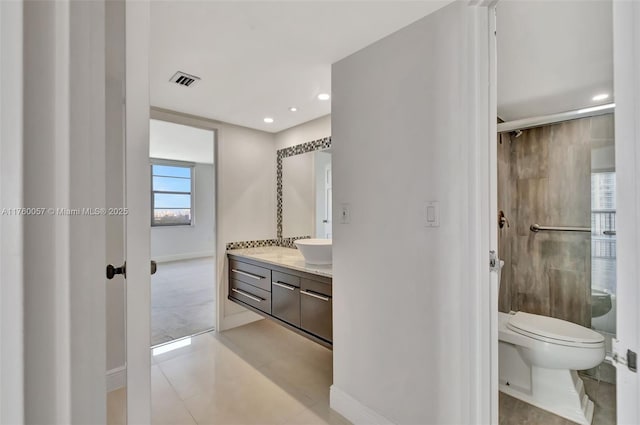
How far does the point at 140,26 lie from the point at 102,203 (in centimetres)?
44

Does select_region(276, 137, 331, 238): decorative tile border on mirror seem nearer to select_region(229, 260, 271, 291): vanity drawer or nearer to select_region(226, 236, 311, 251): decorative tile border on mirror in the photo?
select_region(226, 236, 311, 251): decorative tile border on mirror

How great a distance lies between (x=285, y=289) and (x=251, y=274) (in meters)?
0.53

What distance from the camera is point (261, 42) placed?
64.7 inches

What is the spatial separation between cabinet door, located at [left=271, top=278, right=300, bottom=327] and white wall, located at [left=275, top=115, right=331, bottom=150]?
4.86 ft

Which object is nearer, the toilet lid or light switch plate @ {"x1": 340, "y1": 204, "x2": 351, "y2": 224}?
the toilet lid

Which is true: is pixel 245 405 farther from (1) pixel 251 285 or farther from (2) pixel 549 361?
(2) pixel 549 361

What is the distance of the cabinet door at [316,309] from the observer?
2.12 meters

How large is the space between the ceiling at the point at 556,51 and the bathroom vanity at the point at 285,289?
174cm

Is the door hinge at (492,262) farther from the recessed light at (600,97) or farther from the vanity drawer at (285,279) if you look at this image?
the vanity drawer at (285,279)

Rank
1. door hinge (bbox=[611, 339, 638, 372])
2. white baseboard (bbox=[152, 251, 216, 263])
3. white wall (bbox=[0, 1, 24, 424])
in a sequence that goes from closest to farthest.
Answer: white wall (bbox=[0, 1, 24, 424])
door hinge (bbox=[611, 339, 638, 372])
white baseboard (bbox=[152, 251, 216, 263])

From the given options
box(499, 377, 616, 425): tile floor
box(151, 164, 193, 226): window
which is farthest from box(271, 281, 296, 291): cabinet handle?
box(151, 164, 193, 226): window

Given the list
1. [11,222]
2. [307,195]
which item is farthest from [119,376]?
[307,195]

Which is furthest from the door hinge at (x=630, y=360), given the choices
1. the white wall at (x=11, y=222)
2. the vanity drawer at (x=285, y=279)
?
the vanity drawer at (x=285, y=279)

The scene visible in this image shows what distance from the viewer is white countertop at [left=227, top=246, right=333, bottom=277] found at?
2.27 m
